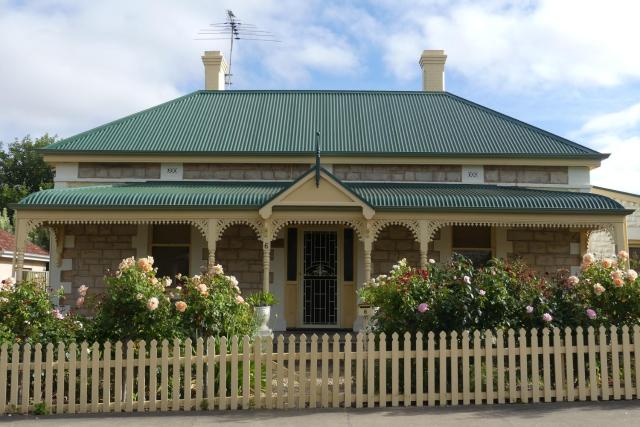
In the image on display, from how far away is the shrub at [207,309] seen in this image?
8266 mm

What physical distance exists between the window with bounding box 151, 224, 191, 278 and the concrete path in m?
7.66

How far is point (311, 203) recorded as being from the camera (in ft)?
42.4

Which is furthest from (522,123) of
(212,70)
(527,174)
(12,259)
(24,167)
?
(24,167)

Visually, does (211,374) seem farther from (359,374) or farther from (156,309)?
(359,374)

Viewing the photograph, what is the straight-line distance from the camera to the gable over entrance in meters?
12.8

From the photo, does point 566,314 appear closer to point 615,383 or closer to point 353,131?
point 615,383

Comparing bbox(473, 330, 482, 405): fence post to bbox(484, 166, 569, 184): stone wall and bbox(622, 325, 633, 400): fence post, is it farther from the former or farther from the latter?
bbox(484, 166, 569, 184): stone wall

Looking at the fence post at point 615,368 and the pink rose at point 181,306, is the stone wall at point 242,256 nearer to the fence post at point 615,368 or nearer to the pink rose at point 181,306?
the pink rose at point 181,306

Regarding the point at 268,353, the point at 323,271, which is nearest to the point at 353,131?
the point at 323,271

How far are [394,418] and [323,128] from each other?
10.9m

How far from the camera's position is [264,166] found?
50.8 feet

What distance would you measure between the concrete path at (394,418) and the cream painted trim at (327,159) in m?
8.60

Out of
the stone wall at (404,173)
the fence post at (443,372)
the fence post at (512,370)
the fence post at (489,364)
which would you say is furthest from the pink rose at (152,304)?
the stone wall at (404,173)

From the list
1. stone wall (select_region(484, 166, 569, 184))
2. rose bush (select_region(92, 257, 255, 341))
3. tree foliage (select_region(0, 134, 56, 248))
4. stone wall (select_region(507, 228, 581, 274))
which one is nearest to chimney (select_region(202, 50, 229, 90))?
stone wall (select_region(484, 166, 569, 184))
